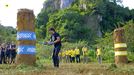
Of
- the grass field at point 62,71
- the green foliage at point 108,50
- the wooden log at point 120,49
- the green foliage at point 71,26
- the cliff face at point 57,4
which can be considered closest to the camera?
the grass field at point 62,71

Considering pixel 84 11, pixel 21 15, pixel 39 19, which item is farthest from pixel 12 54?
pixel 39 19

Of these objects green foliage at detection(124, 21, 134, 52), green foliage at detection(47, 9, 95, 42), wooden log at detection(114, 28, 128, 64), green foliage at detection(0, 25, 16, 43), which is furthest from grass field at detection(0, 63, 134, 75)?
green foliage at detection(47, 9, 95, 42)

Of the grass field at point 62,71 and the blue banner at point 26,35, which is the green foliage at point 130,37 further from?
the grass field at point 62,71

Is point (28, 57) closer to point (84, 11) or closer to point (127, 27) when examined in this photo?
point (127, 27)

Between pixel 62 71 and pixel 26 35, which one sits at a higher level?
pixel 26 35

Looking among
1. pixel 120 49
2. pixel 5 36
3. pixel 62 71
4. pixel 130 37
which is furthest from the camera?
pixel 5 36

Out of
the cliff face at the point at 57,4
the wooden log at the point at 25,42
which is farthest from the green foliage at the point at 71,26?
the wooden log at the point at 25,42

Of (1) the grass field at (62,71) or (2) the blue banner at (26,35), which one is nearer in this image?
(1) the grass field at (62,71)

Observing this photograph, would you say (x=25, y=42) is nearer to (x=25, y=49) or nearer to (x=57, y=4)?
(x=25, y=49)

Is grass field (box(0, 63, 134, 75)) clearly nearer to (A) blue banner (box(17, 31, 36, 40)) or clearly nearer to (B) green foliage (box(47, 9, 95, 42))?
(A) blue banner (box(17, 31, 36, 40))

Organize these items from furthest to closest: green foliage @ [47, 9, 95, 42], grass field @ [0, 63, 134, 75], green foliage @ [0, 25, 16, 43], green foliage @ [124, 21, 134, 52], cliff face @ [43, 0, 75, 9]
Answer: cliff face @ [43, 0, 75, 9]
green foliage @ [47, 9, 95, 42]
green foliage @ [0, 25, 16, 43]
green foliage @ [124, 21, 134, 52]
grass field @ [0, 63, 134, 75]

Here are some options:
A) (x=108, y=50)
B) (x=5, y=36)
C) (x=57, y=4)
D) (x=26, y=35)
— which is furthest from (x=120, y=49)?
(x=57, y=4)

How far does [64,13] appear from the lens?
266 ft

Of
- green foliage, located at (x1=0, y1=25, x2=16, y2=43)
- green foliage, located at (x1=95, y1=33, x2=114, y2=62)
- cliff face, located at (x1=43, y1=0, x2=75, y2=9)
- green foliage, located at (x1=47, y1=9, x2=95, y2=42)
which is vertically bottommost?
green foliage, located at (x1=95, y1=33, x2=114, y2=62)
